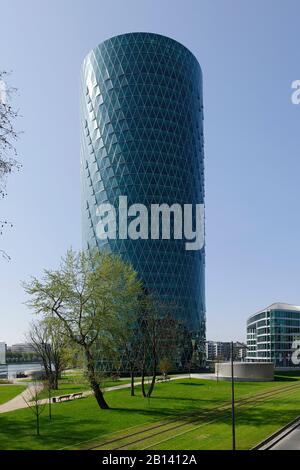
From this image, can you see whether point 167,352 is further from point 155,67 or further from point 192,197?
point 155,67

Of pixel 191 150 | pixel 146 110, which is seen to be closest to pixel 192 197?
pixel 191 150

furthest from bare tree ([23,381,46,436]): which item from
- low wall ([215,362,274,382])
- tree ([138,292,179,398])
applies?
low wall ([215,362,274,382])

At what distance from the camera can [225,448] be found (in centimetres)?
3384

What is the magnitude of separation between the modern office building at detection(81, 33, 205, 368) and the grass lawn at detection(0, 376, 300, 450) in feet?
255

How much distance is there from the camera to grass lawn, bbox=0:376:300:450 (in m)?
36.6

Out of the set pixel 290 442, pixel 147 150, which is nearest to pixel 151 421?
pixel 290 442

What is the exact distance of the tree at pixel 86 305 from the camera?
53.3 m

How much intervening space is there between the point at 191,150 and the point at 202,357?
62.0 m

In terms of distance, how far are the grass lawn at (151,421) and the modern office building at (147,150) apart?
255 ft

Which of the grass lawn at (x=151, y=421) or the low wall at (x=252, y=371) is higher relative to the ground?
the grass lawn at (x=151, y=421)

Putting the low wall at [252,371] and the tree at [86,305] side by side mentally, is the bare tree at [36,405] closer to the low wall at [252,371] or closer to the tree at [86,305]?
the tree at [86,305]

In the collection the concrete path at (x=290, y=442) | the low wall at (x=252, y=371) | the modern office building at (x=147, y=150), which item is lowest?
the low wall at (x=252, y=371)

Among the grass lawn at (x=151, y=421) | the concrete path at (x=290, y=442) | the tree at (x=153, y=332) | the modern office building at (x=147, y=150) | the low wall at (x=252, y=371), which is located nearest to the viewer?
the concrete path at (x=290, y=442)

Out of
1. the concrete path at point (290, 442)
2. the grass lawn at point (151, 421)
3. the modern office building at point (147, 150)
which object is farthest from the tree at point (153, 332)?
the modern office building at point (147, 150)
